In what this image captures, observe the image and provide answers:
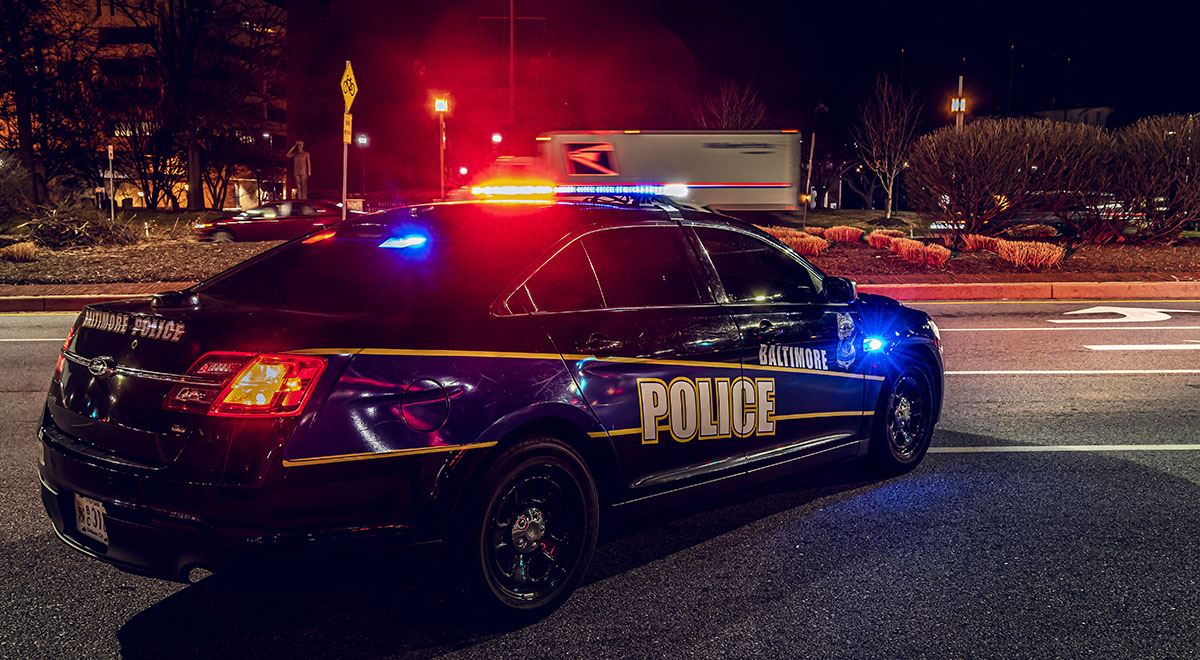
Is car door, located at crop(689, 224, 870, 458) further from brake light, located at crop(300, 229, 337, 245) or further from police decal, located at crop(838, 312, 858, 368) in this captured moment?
brake light, located at crop(300, 229, 337, 245)

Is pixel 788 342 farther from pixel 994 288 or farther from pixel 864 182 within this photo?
pixel 864 182

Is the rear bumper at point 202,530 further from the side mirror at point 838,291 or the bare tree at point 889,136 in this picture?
the bare tree at point 889,136

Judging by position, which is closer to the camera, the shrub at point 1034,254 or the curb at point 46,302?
the curb at point 46,302

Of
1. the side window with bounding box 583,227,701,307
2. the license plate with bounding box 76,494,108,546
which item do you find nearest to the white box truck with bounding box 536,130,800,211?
the side window with bounding box 583,227,701,307

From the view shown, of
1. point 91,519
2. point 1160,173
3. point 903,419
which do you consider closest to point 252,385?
point 91,519

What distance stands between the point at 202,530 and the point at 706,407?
2221 mm

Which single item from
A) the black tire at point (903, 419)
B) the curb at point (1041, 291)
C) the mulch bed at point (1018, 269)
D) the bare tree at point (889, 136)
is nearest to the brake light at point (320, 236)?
the black tire at point (903, 419)

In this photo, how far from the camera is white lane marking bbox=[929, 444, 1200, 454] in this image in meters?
6.73

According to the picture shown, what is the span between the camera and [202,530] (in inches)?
134

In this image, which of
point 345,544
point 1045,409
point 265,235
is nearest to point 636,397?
point 345,544

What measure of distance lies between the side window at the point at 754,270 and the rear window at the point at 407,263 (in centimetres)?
91

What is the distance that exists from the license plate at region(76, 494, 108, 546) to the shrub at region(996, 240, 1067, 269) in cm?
1752

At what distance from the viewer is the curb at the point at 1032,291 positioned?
16609mm

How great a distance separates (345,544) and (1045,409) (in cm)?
621
